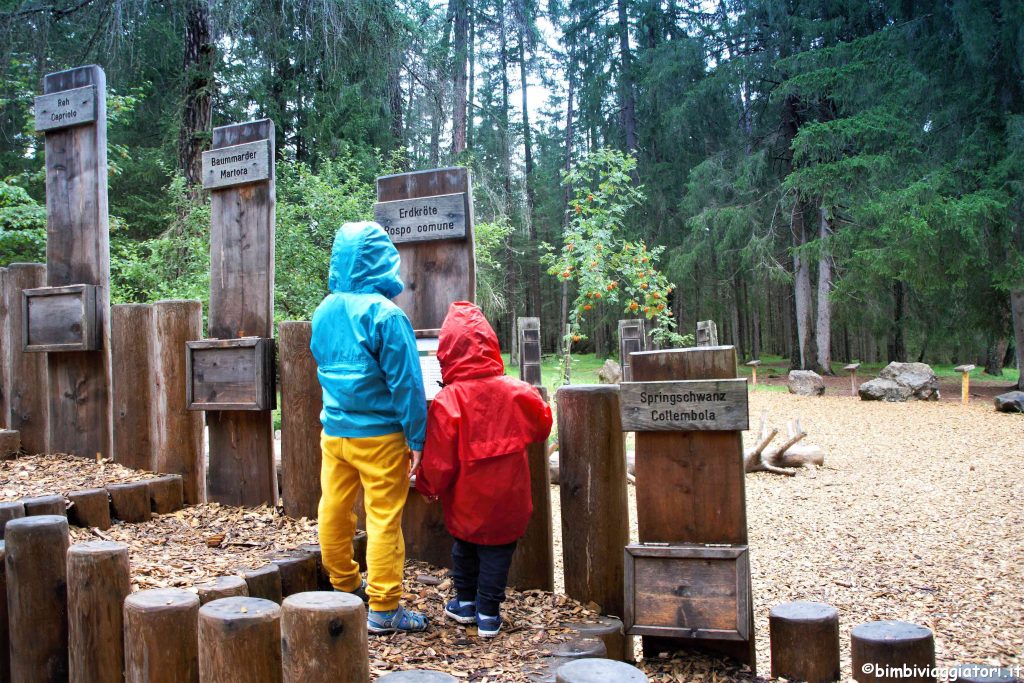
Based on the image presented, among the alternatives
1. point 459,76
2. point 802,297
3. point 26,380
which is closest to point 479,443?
point 26,380

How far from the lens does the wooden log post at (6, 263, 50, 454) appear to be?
4.83 meters

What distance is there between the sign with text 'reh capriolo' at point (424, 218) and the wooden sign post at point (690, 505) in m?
1.35

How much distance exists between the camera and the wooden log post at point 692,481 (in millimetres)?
3052

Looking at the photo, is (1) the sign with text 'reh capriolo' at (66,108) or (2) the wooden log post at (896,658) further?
(1) the sign with text 'reh capriolo' at (66,108)

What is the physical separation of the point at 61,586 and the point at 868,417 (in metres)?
12.5

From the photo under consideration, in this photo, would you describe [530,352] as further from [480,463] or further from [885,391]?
[480,463]

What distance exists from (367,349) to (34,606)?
1458mm

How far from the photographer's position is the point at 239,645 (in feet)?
6.77

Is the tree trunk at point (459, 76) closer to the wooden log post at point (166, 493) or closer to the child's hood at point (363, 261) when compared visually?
the wooden log post at point (166, 493)

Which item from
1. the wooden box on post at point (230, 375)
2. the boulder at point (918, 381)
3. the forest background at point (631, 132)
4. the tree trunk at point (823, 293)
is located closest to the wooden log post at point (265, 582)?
the wooden box on post at point (230, 375)

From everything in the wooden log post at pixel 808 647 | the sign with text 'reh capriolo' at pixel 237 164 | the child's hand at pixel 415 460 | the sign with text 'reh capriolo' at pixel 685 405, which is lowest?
the wooden log post at pixel 808 647

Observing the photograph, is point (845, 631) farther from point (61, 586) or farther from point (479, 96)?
point (479, 96)

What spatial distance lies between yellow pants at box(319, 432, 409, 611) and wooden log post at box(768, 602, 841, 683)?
5.15ft

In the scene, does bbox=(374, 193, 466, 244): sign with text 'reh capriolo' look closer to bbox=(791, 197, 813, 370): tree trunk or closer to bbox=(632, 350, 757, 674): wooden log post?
bbox=(632, 350, 757, 674): wooden log post
